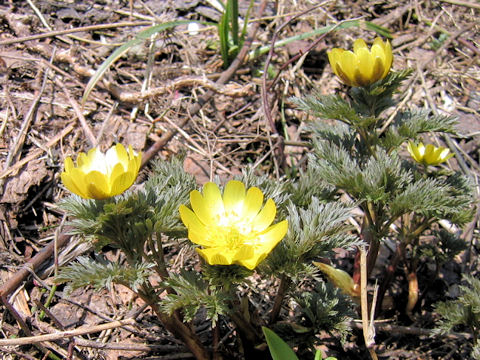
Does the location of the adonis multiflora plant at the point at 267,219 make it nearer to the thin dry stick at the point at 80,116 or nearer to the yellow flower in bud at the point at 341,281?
the yellow flower in bud at the point at 341,281

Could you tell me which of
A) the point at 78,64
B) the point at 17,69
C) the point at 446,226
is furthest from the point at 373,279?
the point at 17,69

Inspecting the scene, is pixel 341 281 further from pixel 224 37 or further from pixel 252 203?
pixel 224 37

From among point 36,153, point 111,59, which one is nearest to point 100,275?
point 36,153

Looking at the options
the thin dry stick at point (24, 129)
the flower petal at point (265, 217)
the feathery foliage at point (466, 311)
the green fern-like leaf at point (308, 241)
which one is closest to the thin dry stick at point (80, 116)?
the thin dry stick at point (24, 129)

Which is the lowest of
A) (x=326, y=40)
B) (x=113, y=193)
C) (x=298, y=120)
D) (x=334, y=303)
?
(x=334, y=303)

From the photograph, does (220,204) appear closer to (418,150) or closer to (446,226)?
(418,150)
